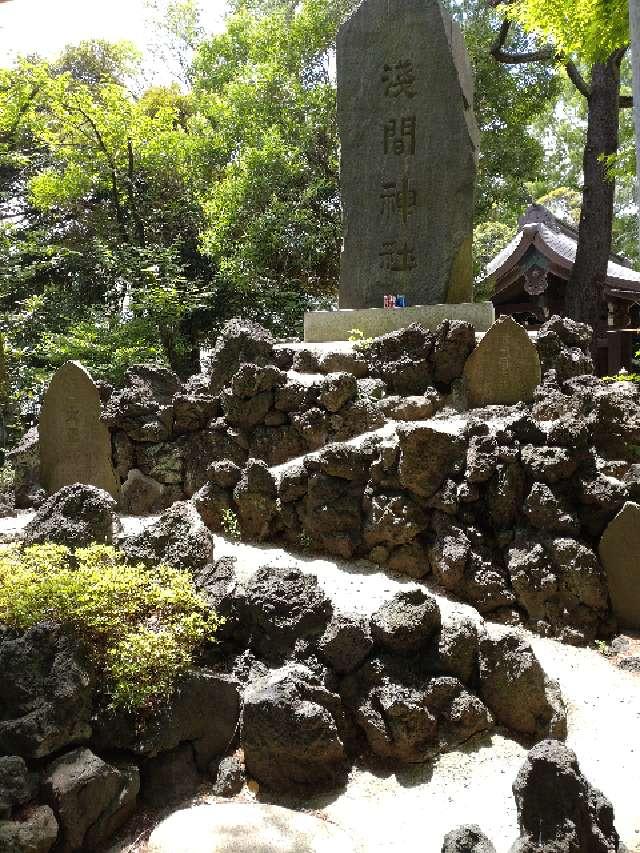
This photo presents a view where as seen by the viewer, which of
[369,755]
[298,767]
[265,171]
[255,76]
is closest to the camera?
[298,767]

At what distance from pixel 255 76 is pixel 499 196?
18.6 ft

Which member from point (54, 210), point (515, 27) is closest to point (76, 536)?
point (54, 210)

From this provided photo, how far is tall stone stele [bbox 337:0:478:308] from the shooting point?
8312 millimetres

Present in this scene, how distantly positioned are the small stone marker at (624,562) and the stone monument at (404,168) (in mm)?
3206

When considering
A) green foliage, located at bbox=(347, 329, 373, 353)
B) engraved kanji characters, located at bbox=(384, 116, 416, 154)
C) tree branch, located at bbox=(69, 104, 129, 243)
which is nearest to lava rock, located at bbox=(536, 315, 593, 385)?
green foliage, located at bbox=(347, 329, 373, 353)

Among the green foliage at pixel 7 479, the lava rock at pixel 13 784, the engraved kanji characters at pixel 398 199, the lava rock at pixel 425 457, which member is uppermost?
the engraved kanji characters at pixel 398 199

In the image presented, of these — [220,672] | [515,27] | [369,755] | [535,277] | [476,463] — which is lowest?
[369,755]

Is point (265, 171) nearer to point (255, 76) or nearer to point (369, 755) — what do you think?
point (255, 76)

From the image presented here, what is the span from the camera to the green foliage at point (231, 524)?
6.30 metres

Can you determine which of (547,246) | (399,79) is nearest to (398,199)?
(399,79)

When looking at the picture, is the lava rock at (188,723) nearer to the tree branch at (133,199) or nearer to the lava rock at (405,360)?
the lava rock at (405,360)

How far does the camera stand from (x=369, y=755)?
4.13m

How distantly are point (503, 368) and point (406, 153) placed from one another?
10.8 feet

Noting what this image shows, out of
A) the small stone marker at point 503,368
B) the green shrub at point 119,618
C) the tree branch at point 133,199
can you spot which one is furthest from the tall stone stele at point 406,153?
the tree branch at point 133,199
